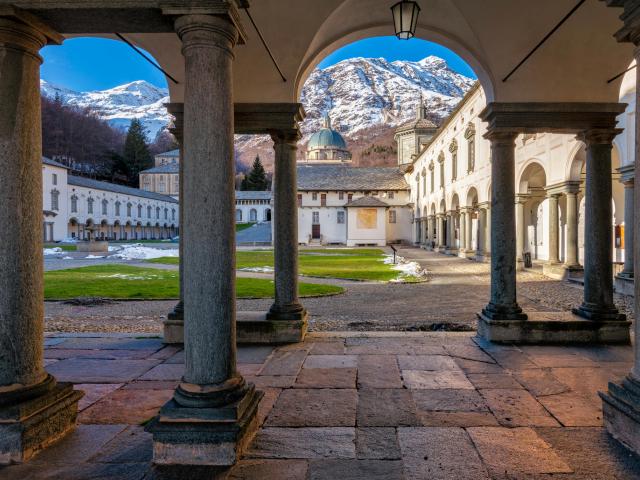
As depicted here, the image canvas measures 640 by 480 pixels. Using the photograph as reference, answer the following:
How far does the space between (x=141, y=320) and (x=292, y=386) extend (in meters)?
6.02

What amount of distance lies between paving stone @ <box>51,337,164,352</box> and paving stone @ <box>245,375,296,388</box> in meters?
2.05

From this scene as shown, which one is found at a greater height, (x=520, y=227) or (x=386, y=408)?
(x=520, y=227)

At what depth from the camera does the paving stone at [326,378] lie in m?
4.78

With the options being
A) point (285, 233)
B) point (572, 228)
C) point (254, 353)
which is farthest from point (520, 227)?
point (254, 353)

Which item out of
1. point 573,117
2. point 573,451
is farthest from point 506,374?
point 573,117

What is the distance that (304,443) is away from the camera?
3496 millimetres

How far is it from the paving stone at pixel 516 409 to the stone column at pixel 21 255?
12.8 ft

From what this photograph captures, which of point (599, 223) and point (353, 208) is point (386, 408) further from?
point (353, 208)

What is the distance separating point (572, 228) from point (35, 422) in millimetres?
17615

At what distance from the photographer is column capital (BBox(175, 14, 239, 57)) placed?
3.20 m

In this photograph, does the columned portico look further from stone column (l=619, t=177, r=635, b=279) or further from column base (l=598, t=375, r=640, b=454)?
column base (l=598, t=375, r=640, b=454)

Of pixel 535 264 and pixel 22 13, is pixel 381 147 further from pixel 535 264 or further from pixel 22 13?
pixel 22 13

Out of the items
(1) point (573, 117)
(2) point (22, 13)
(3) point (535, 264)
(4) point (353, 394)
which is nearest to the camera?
(2) point (22, 13)

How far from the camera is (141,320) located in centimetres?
955
